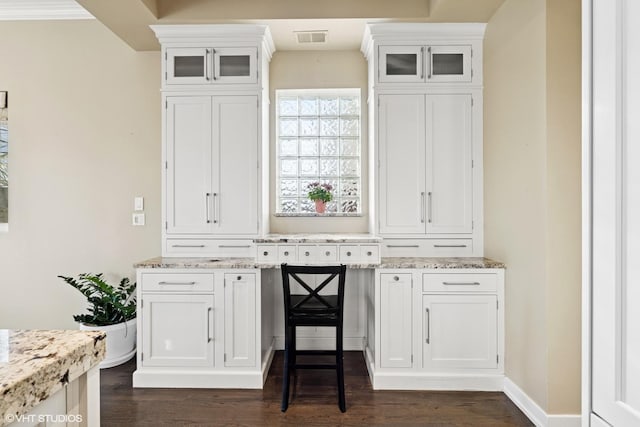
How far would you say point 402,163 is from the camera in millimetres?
2889

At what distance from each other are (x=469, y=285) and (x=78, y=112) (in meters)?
3.53

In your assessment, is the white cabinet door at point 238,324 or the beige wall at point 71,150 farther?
the beige wall at point 71,150

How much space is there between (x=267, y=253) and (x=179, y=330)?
82cm

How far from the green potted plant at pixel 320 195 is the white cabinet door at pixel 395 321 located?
35.2 inches

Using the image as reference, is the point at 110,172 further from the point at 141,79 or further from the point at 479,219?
the point at 479,219

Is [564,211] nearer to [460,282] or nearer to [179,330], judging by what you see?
[460,282]

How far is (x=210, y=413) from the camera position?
7.53ft

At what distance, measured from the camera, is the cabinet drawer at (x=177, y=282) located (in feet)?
8.58

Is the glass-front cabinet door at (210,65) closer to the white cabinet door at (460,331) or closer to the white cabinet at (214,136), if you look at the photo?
the white cabinet at (214,136)

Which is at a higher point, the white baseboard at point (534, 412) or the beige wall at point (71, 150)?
the beige wall at point (71, 150)

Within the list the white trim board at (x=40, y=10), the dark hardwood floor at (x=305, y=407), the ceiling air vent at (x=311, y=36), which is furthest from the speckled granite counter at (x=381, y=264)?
the white trim board at (x=40, y=10)

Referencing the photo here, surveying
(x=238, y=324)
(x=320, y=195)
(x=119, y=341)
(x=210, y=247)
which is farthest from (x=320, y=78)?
(x=119, y=341)
